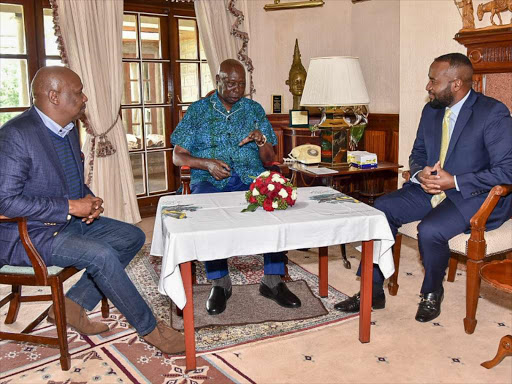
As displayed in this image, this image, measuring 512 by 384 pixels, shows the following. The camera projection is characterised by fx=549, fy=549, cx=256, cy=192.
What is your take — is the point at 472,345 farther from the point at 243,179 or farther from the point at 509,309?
the point at 243,179

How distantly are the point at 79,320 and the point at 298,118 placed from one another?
11.3 feet

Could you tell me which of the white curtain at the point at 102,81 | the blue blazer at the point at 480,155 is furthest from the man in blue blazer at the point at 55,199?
the white curtain at the point at 102,81

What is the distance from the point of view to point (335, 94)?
13.2 feet

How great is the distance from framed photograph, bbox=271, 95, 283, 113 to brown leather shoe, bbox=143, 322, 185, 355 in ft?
12.8

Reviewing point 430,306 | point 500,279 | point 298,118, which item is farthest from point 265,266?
point 298,118

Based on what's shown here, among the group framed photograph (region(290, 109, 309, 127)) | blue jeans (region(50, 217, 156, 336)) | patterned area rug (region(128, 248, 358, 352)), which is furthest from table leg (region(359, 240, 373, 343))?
framed photograph (region(290, 109, 309, 127))

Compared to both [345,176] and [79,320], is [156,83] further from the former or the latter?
[79,320]

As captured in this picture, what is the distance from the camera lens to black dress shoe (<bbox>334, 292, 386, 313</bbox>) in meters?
3.31

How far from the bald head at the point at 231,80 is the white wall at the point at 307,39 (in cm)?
266

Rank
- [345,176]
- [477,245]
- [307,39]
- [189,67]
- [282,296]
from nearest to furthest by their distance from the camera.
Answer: [477,245] < [282,296] < [345,176] < [189,67] < [307,39]

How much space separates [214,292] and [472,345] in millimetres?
1494

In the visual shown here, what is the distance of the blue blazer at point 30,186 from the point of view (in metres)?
2.53

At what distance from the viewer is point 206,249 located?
251 cm

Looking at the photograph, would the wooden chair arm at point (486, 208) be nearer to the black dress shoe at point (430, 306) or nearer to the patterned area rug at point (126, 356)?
the black dress shoe at point (430, 306)
